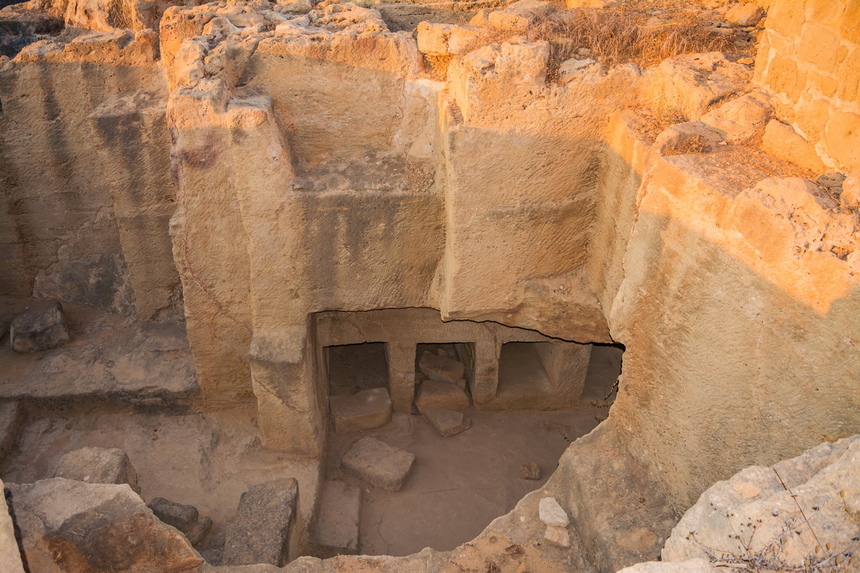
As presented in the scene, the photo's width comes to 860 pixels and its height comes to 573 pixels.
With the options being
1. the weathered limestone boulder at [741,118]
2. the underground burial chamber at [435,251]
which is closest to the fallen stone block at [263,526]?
the underground burial chamber at [435,251]

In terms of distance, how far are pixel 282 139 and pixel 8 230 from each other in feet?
12.6

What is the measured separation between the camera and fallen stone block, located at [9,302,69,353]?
6160 millimetres

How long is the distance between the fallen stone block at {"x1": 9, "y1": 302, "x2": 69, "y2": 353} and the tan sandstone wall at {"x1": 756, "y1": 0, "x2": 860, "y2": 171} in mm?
6146

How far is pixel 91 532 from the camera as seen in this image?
10.5 feet

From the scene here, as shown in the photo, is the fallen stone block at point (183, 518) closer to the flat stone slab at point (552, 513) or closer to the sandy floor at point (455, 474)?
the sandy floor at point (455, 474)

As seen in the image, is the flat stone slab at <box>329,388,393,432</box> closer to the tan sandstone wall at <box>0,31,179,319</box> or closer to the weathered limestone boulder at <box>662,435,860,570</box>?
the tan sandstone wall at <box>0,31,179,319</box>

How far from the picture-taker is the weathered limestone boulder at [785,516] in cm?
195

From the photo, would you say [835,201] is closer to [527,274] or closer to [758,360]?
[758,360]

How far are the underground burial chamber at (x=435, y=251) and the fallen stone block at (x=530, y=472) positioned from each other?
0.11 m

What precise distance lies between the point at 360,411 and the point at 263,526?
81.8 inches

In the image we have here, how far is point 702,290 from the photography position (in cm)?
300

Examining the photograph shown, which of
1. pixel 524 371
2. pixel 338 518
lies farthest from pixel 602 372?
pixel 338 518

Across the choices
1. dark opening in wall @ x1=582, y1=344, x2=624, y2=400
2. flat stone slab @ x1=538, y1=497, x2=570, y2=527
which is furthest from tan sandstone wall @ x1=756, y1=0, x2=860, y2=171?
dark opening in wall @ x1=582, y1=344, x2=624, y2=400

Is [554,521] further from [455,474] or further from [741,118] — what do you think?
[455,474]
